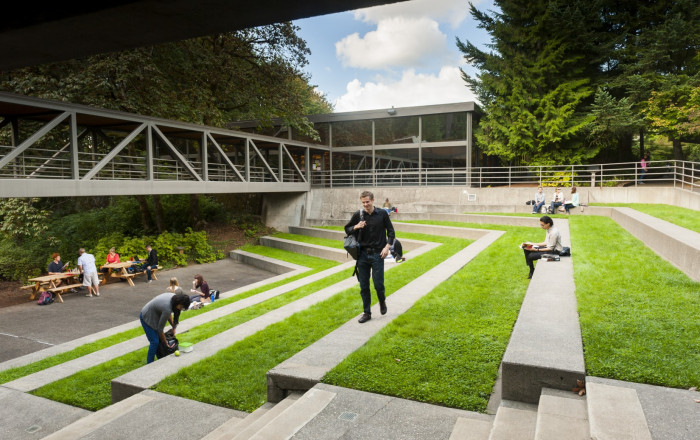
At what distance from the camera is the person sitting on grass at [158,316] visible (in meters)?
6.08

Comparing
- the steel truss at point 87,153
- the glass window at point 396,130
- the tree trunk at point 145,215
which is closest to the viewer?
the steel truss at point 87,153

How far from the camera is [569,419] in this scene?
3150mm

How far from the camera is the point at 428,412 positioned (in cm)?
366

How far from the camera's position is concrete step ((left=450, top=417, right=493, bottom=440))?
10.6ft

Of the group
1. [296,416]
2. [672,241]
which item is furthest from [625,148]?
[296,416]

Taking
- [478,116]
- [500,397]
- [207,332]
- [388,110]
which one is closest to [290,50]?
[388,110]

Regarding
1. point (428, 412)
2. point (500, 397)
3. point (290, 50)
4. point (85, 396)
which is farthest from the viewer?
point (290, 50)

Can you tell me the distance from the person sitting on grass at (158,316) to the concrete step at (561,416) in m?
4.63

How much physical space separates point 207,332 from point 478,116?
24.0 m

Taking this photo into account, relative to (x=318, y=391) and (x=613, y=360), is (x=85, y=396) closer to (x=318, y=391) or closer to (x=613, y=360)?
(x=318, y=391)

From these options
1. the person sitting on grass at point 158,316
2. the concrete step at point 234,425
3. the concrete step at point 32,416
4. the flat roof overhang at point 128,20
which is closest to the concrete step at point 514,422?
the concrete step at point 234,425

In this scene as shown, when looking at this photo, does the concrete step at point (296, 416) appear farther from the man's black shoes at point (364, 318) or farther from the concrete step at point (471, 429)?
the man's black shoes at point (364, 318)

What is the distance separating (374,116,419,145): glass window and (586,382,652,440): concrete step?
24.4 m

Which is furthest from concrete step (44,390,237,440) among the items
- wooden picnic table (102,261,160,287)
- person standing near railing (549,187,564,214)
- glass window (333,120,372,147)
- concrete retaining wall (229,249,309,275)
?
glass window (333,120,372,147)
